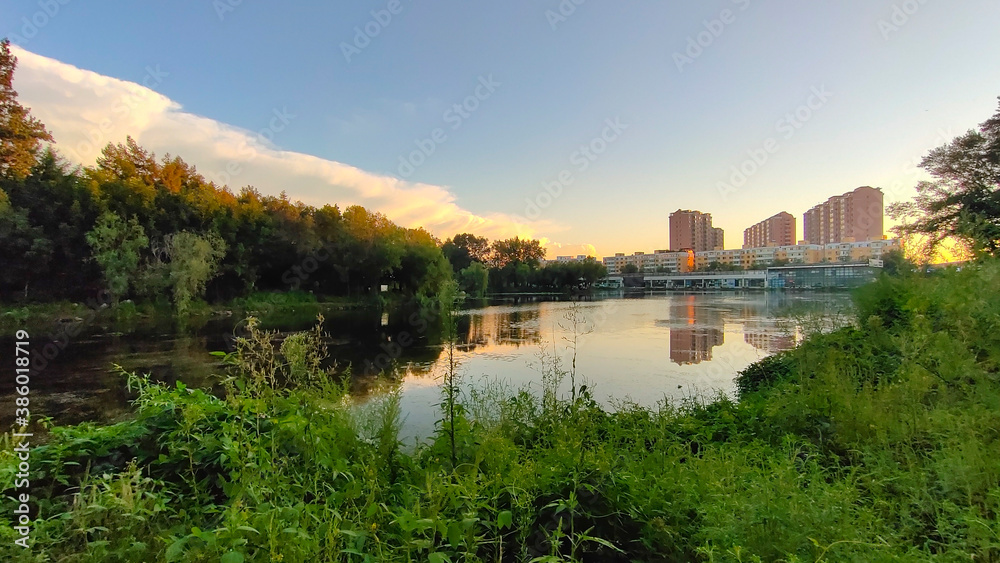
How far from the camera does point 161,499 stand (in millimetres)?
1799

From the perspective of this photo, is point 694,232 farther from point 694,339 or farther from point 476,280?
point 694,339

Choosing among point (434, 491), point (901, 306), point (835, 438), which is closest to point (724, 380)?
point (901, 306)

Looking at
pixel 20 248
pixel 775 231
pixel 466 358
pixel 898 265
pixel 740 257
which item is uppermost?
pixel 775 231

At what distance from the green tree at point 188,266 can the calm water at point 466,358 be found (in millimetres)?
6478

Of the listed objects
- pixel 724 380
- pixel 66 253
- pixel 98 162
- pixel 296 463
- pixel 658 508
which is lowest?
pixel 724 380

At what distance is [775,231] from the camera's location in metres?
65.4

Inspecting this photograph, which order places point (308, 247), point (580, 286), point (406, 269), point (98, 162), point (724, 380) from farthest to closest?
point (580, 286) → point (406, 269) → point (308, 247) → point (98, 162) → point (724, 380)

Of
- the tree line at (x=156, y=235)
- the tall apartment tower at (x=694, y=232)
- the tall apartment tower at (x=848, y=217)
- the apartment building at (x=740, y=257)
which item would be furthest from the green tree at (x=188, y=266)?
the tall apartment tower at (x=694, y=232)

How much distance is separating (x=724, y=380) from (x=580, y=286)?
67.1m

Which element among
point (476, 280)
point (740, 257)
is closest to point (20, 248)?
point (476, 280)

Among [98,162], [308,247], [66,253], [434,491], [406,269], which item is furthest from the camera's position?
[406,269]

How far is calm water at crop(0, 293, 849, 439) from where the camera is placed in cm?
686

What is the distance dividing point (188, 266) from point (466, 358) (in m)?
20.9

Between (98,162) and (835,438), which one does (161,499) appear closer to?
(835,438)
